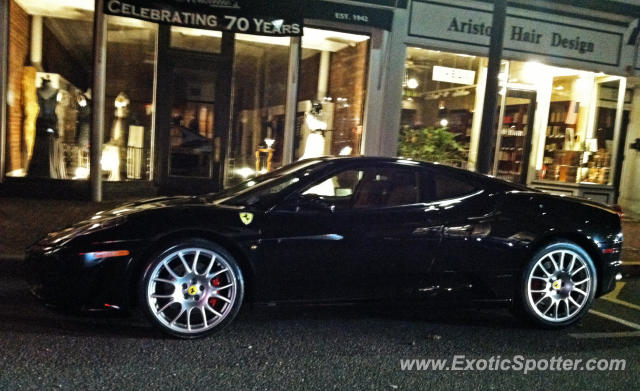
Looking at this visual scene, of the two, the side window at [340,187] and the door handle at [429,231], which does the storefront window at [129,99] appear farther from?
the door handle at [429,231]

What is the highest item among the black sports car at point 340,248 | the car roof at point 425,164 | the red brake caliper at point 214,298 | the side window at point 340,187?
the car roof at point 425,164

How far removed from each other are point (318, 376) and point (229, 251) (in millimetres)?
1134

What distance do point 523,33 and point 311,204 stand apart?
8.41m

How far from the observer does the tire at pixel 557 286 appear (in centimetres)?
466

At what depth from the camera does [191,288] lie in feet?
13.2

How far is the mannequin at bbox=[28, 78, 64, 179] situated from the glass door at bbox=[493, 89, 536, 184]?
8549 millimetres

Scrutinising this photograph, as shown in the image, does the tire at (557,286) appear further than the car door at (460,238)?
Yes

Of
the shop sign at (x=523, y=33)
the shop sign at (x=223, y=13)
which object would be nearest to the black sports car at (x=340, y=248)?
the shop sign at (x=223, y=13)

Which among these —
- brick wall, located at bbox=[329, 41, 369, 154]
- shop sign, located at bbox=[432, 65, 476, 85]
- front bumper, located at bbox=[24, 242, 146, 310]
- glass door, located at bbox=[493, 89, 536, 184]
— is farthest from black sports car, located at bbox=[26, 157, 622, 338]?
glass door, located at bbox=[493, 89, 536, 184]

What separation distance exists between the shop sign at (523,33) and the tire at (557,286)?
21.4 feet

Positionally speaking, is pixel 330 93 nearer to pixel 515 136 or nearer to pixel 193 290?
pixel 515 136

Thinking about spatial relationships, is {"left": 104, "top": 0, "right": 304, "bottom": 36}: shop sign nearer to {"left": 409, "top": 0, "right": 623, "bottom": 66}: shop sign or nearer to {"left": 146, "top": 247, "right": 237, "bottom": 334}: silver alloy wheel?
{"left": 409, "top": 0, "right": 623, "bottom": 66}: shop sign

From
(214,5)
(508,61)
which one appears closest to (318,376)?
(214,5)
